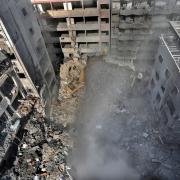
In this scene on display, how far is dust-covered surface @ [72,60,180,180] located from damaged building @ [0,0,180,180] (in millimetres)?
650

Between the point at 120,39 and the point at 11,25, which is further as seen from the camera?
the point at 120,39

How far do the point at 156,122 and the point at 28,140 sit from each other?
1538 centimetres

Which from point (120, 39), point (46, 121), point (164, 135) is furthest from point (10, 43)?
point (164, 135)

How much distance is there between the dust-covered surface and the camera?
22.1 m

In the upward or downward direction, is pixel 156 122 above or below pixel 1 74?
above

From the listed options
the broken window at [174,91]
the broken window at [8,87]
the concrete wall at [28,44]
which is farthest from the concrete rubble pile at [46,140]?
the broken window at [174,91]

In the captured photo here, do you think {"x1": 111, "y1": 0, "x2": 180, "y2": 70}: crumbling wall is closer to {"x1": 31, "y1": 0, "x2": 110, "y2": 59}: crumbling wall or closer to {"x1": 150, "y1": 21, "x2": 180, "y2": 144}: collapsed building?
{"x1": 31, "y1": 0, "x2": 110, "y2": 59}: crumbling wall

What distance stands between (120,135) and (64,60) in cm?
1586

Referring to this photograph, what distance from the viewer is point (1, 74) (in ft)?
66.3

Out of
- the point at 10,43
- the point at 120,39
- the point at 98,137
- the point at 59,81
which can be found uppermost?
the point at 120,39

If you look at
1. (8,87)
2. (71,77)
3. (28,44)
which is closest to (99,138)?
(71,77)

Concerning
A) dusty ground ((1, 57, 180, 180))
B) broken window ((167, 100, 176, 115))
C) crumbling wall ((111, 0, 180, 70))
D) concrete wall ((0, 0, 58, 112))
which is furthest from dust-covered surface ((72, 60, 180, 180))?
concrete wall ((0, 0, 58, 112))

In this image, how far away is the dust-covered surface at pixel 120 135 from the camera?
72.4ft

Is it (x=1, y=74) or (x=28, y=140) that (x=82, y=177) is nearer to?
(x=28, y=140)
